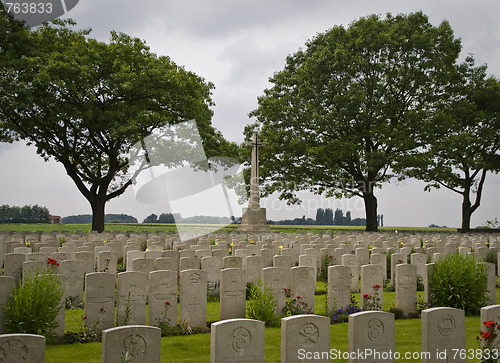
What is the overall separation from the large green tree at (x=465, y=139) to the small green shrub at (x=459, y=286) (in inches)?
762

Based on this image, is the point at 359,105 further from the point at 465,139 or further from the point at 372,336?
the point at 372,336

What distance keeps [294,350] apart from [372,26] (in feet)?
92.3

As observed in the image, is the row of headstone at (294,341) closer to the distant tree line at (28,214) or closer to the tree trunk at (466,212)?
the tree trunk at (466,212)

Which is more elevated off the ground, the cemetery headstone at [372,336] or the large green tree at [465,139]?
the large green tree at [465,139]

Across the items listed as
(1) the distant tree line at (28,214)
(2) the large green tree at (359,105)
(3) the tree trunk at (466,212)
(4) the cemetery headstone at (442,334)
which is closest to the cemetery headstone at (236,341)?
(4) the cemetery headstone at (442,334)

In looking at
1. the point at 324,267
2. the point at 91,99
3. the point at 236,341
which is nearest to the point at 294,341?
the point at 236,341

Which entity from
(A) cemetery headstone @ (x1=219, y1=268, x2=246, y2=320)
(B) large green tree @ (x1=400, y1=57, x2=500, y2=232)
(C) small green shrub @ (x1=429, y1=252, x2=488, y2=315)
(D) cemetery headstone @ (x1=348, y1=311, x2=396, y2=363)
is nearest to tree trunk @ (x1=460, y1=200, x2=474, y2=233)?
(B) large green tree @ (x1=400, y1=57, x2=500, y2=232)

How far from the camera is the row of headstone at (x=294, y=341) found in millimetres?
4156

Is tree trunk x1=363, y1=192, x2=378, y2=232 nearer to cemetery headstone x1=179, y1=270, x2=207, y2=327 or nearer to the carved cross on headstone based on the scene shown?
the carved cross on headstone

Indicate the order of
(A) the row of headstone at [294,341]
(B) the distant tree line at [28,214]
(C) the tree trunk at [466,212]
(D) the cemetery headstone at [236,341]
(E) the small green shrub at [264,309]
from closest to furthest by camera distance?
(A) the row of headstone at [294,341] < (D) the cemetery headstone at [236,341] < (E) the small green shrub at [264,309] < (C) the tree trunk at [466,212] < (B) the distant tree line at [28,214]

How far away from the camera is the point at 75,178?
2709 cm

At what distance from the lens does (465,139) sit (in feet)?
90.6

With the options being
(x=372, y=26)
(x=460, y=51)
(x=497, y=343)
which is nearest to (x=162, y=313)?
(x=497, y=343)

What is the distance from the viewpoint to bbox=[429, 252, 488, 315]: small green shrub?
8.73 metres
